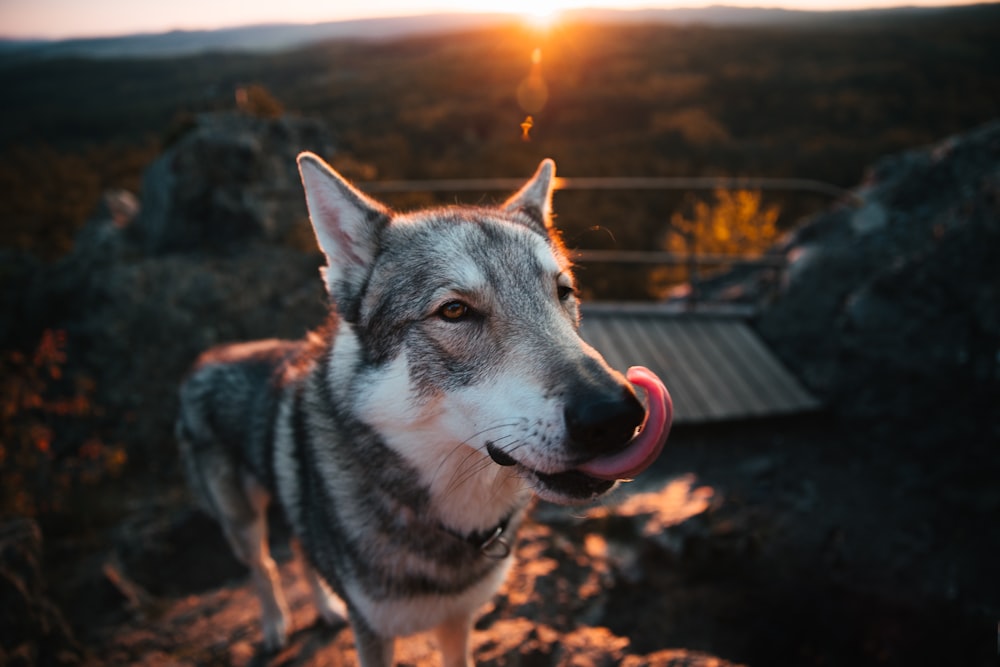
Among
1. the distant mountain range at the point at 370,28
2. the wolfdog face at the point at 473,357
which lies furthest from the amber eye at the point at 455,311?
the distant mountain range at the point at 370,28

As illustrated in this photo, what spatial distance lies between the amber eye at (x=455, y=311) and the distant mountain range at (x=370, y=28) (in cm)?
3881

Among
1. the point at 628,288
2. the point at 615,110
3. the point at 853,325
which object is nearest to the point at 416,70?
the point at 615,110

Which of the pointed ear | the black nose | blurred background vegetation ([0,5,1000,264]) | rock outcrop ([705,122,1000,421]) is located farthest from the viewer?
blurred background vegetation ([0,5,1000,264])

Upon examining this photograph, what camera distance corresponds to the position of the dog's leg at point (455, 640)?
3043 mm

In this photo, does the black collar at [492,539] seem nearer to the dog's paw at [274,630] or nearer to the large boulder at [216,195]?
the dog's paw at [274,630]

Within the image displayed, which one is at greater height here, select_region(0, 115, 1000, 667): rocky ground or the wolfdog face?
the wolfdog face

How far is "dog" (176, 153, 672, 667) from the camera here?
1987mm

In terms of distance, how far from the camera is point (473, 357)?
228 centimetres

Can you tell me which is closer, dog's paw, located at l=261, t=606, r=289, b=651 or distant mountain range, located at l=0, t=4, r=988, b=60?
dog's paw, located at l=261, t=606, r=289, b=651

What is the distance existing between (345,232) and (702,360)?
5.52 metres

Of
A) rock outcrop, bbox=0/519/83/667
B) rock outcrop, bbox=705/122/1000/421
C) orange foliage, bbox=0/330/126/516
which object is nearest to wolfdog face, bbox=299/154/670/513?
rock outcrop, bbox=0/519/83/667

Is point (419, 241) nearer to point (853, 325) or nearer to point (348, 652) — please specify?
point (348, 652)

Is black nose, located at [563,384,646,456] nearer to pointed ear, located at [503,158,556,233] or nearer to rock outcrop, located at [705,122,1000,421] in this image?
pointed ear, located at [503,158,556,233]

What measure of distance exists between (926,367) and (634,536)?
3.04m
